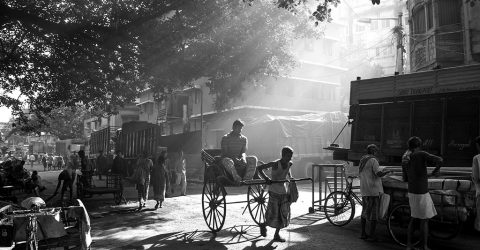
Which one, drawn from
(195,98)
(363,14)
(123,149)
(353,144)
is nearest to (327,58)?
(195,98)

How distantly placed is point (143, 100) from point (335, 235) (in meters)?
44.0

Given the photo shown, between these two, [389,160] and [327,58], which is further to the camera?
[327,58]

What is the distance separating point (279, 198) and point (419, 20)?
1844 centimetres

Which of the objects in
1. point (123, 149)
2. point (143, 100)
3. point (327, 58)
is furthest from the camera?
point (143, 100)

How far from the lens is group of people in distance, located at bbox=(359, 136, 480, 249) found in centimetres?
648

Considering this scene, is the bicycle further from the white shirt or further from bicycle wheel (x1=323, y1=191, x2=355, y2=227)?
the white shirt

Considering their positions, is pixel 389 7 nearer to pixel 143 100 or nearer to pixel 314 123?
pixel 143 100

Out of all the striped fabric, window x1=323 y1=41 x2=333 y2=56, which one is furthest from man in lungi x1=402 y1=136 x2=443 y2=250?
window x1=323 y1=41 x2=333 y2=56

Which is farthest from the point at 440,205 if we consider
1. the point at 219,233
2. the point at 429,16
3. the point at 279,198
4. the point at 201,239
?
the point at 429,16

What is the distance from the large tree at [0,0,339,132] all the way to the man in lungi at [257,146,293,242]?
429 cm

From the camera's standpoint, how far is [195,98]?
37219mm

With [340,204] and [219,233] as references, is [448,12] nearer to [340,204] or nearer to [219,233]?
[340,204]

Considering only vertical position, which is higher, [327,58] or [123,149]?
[327,58]

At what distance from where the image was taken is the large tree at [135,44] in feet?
42.8
